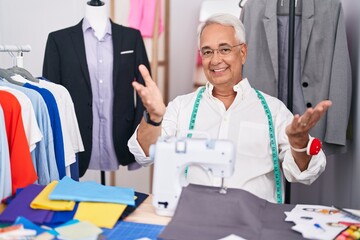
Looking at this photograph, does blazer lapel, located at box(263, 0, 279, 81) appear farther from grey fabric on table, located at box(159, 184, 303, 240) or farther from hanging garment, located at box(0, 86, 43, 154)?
hanging garment, located at box(0, 86, 43, 154)

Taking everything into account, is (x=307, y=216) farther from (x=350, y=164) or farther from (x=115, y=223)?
(x=350, y=164)

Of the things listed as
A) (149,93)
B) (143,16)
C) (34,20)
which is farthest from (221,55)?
(34,20)

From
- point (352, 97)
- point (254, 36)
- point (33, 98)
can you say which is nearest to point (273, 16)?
point (254, 36)

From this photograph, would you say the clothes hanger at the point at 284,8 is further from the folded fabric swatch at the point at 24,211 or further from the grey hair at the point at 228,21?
the folded fabric swatch at the point at 24,211

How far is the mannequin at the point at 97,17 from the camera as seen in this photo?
2.67 metres

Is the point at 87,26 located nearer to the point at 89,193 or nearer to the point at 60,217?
the point at 89,193

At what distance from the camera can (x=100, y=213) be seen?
4.50ft

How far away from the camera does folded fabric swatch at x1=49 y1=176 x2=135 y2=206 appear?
141cm

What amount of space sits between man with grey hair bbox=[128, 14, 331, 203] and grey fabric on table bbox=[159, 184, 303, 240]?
39 cm

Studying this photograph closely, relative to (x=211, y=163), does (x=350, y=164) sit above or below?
below

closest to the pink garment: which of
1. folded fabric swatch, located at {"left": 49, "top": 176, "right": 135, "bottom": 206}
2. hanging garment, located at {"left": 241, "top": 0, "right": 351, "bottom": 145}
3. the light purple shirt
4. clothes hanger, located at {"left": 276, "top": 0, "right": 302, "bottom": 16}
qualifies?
the light purple shirt

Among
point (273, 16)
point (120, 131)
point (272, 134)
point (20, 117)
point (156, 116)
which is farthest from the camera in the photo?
point (120, 131)

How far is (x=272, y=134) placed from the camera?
190 centimetres

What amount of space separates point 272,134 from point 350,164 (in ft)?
2.96
